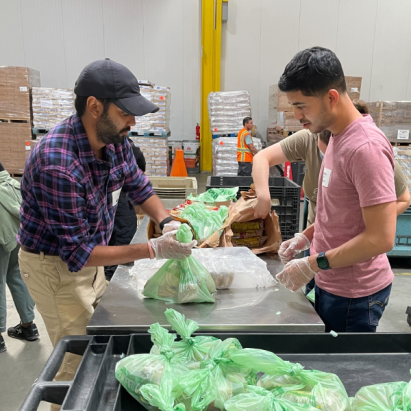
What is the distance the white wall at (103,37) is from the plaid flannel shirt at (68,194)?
25.5ft

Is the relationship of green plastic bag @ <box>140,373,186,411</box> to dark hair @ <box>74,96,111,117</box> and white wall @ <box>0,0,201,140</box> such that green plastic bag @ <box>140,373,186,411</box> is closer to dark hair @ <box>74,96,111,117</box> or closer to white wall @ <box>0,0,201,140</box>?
dark hair @ <box>74,96,111,117</box>

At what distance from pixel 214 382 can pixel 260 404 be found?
0.14 m

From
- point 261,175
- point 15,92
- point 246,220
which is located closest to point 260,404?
point 246,220

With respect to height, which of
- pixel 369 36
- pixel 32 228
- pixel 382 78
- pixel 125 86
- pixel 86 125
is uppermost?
pixel 369 36

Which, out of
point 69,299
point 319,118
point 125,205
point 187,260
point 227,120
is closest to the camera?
point 319,118

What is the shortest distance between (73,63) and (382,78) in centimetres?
719

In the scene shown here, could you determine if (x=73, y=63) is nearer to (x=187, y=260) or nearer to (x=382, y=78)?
(x=382, y=78)

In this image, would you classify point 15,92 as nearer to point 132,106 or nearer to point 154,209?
point 154,209

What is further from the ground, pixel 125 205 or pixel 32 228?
pixel 32 228

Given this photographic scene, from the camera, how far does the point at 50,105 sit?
23.8ft

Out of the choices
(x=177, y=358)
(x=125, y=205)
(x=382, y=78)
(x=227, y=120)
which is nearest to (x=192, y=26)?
(x=227, y=120)

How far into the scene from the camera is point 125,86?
1460 millimetres

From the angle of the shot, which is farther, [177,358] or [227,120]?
[227,120]

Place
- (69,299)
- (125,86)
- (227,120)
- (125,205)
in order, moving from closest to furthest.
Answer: (125,86) → (69,299) → (125,205) → (227,120)
